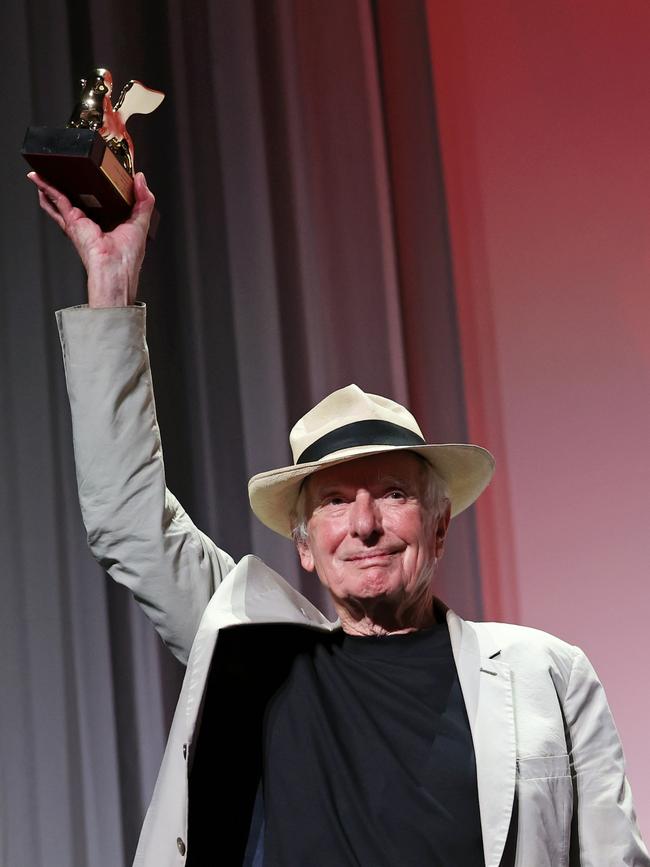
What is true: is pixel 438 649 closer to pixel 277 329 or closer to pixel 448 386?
pixel 277 329

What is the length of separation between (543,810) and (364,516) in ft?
1.43

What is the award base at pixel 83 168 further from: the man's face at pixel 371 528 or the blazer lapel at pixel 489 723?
the blazer lapel at pixel 489 723

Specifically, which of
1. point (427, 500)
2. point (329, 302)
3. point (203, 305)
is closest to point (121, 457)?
point (427, 500)

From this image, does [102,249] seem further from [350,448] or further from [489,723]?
[489,723]

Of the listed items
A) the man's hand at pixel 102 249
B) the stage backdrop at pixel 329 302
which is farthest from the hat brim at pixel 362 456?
the stage backdrop at pixel 329 302

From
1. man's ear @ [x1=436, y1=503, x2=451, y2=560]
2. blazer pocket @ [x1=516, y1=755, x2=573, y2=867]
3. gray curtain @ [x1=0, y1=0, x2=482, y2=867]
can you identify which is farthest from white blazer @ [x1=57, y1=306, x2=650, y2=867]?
gray curtain @ [x1=0, y1=0, x2=482, y2=867]

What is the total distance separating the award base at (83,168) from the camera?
143cm

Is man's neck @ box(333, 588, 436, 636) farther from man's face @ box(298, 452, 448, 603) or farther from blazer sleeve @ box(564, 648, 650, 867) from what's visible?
blazer sleeve @ box(564, 648, 650, 867)

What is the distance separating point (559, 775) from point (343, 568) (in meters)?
0.39

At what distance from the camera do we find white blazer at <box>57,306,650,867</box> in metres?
1.36

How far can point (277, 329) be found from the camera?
2.46m

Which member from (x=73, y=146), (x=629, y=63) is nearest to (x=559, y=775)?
(x=73, y=146)

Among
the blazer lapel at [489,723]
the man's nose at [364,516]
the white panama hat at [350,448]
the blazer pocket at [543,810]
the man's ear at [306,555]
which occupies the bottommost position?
the blazer pocket at [543,810]

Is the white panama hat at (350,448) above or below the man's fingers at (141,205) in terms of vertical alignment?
below
